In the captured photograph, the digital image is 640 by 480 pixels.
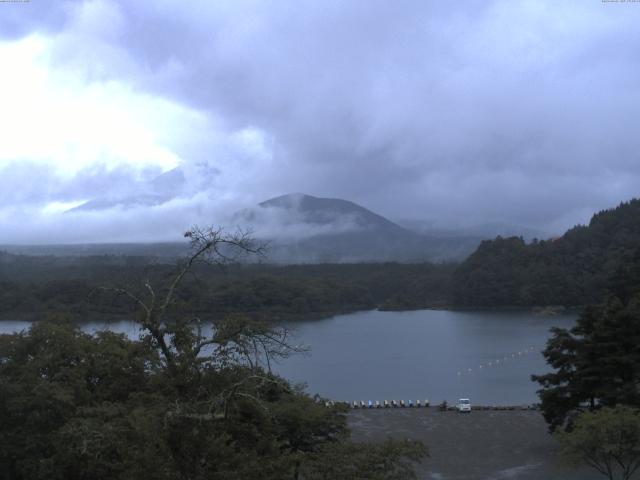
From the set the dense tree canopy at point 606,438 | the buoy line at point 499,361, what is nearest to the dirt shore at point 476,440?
the dense tree canopy at point 606,438

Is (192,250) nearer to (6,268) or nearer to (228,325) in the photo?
(228,325)

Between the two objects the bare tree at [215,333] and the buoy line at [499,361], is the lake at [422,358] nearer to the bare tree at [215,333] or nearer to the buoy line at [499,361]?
the buoy line at [499,361]

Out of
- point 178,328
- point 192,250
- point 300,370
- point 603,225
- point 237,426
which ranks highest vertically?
point 603,225

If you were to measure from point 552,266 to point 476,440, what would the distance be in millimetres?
51923

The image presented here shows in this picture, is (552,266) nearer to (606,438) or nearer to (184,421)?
(606,438)

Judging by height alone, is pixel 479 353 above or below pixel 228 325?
below

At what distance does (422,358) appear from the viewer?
34.7 meters

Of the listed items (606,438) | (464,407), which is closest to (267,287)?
(464,407)

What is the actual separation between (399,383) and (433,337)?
52.0 feet

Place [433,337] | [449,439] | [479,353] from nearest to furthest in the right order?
1. [449,439]
2. [479,353]
3. [433,337]

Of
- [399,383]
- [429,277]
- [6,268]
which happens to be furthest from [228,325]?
[6,268]

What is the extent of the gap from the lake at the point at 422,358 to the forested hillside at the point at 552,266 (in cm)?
606

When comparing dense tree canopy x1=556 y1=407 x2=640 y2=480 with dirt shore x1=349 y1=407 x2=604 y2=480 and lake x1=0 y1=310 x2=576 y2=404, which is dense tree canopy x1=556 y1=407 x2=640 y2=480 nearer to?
dirt shore x1=349 y1=407 x2=604 y2=480

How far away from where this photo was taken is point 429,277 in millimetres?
74375
